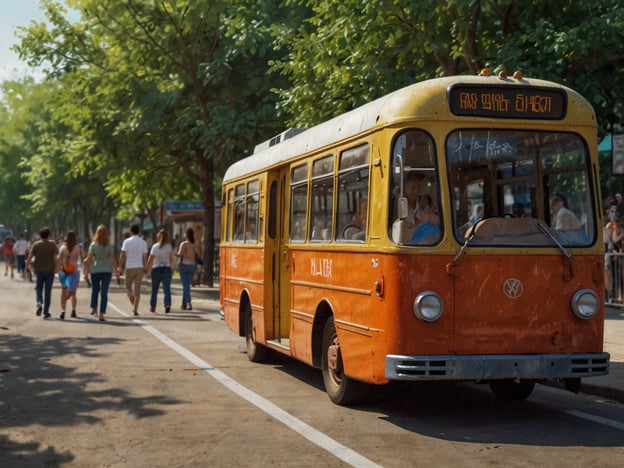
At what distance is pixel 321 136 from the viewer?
11445 millimetres

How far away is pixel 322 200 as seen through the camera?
11.2 meters

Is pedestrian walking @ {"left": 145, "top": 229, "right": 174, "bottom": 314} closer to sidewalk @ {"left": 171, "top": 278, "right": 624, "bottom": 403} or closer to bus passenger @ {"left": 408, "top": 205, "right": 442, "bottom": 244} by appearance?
sidewalk @ {"left": 171, "top": 278, "right": 624, "bottom": 403}

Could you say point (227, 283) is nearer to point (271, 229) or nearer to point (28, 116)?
point (271, 229)

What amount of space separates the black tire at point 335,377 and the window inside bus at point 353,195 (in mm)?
964

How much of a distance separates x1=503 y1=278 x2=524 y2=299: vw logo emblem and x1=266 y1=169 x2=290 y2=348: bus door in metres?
4.06

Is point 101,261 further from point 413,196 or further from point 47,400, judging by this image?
point 413,196

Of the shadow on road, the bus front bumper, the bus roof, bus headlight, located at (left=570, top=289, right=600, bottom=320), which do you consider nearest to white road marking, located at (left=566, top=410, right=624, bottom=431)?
the bus front bumper

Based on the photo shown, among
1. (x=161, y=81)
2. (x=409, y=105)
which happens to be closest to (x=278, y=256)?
(x=409, y=105)

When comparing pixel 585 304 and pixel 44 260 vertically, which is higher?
pixel 44 260

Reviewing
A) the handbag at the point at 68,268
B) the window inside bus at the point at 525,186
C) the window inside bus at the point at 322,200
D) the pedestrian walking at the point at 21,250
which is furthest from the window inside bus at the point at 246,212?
the pedestrian walking at the point at 21,250

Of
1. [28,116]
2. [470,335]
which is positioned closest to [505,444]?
[470,335]

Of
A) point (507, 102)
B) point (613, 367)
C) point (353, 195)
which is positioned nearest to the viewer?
point (507, 102)

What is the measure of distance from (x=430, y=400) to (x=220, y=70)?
19380 millimetres

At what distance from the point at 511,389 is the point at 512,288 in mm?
1924
